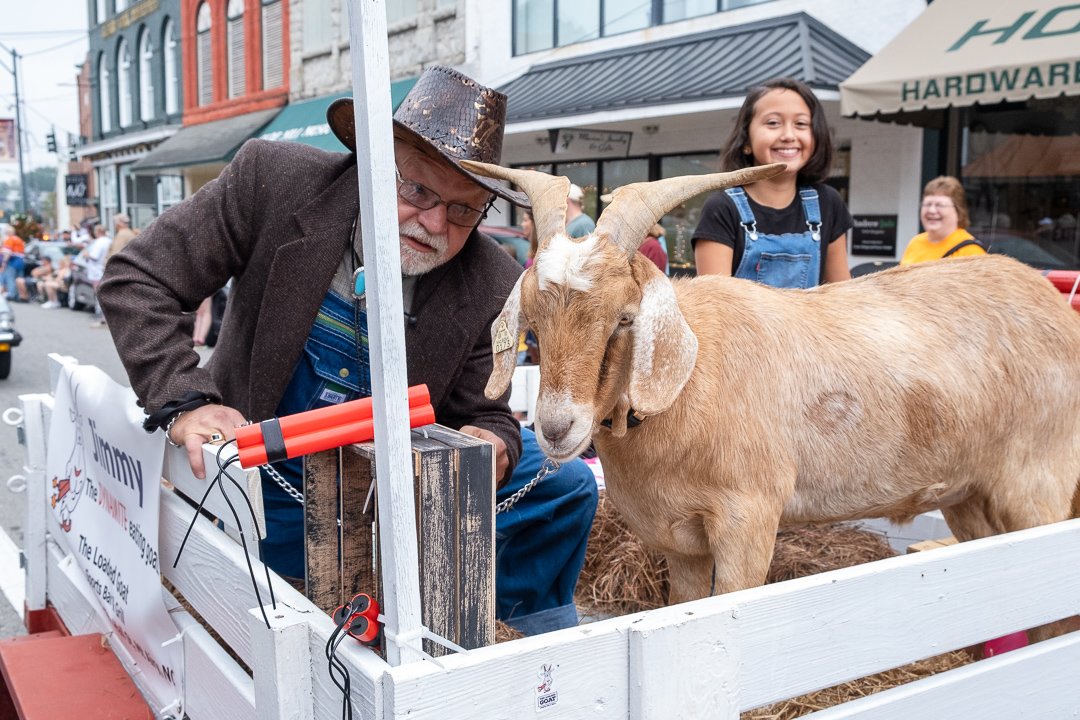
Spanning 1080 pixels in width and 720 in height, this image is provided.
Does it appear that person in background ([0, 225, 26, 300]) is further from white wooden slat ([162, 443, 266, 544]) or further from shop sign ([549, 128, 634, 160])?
white wooden slat ([162, 443, 266, 544])

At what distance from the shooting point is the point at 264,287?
2477 mm

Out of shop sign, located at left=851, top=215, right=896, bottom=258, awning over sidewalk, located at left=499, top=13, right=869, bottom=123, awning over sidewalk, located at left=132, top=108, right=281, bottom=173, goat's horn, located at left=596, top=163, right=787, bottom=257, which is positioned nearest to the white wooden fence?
goat's horn, located at left=596, top=163, right=787, bottom=257

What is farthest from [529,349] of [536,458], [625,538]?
[536,458]

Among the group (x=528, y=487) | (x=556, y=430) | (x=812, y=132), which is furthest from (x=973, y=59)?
(x=556, y=430)

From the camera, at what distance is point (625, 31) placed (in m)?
12.6

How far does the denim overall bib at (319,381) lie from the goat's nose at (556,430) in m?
0.84

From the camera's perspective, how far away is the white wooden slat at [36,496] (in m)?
3.21

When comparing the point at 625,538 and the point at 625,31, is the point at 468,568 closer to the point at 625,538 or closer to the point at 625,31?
the point at 625,538

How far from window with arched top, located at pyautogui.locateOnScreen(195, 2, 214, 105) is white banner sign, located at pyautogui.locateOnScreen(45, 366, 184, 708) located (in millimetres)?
21819

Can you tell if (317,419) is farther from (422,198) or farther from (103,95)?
(103,95)

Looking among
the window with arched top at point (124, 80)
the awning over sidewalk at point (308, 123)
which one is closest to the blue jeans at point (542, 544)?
the awning over sidewalk at point (308, 123)

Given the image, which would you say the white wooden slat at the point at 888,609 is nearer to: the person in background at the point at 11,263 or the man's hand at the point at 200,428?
the man's hand at the point at 200,428

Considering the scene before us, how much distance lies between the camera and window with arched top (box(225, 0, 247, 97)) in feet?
67.9

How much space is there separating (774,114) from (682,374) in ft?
4.24
